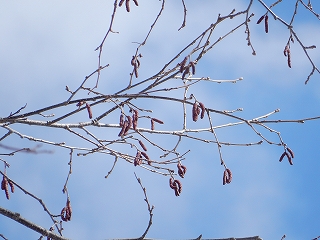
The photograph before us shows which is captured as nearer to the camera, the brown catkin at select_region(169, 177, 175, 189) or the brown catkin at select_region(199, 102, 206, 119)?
the brown catkin at select_region(199, 102, 206, 119)

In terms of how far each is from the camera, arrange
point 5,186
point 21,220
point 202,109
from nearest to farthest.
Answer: point 202,109, point 21,220, point 5,186

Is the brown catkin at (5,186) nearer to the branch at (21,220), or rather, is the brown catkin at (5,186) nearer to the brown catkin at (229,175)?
the branch at (21,220)

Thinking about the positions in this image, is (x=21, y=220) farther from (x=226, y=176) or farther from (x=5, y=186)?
(x=226, y=176)

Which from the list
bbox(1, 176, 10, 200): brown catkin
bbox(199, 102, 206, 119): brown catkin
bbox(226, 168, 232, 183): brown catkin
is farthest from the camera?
bbox(1, 176, 10, 200): brown catkin

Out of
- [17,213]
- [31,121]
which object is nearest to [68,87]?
[31,121]

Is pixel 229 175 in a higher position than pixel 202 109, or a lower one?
lower

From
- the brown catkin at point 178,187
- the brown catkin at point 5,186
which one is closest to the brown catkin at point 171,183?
the brown catkin at point 178,187

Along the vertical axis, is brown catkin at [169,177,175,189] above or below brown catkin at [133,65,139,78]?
below

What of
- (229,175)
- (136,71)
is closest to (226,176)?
(229,175)

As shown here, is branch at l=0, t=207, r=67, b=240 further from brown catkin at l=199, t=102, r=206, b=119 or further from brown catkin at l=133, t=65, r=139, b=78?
brown catkin at l=199, t=102, r=206, b=119

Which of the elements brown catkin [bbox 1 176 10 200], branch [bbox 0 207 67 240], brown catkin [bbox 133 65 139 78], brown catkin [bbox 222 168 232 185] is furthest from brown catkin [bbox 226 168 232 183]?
brown catkin [bbox 1 176 10 200]

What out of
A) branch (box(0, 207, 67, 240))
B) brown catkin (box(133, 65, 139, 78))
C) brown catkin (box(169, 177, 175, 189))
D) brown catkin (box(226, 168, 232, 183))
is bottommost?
branch (box(0, 207, 67, 240))

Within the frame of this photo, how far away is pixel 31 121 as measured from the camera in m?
3.92

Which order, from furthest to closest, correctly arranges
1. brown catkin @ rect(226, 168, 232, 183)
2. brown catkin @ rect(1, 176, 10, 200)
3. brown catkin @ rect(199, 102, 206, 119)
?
brown catkin @ rect(1, 176, 10, 200) < brown catkin @ rect(226, 168, 232, 183) < brown catkin @ rect(199, 102, 206, 119)
